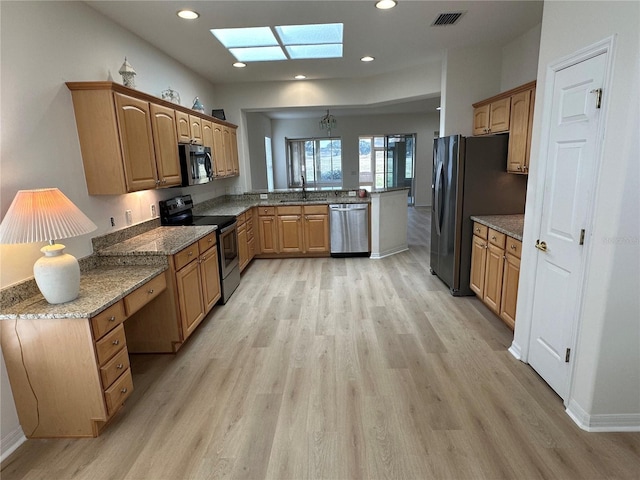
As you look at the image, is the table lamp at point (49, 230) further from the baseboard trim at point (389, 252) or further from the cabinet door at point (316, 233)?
the baseboard trim at point (389, 252)

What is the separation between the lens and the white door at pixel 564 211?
6.38 ft

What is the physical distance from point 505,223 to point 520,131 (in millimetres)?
851

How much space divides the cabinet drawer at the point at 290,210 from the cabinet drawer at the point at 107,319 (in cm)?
352

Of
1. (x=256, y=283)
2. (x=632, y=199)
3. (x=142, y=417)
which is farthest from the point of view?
(x=256, y=283)

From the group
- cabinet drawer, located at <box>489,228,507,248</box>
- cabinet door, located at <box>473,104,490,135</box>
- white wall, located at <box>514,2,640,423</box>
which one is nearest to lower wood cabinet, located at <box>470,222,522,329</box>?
cabinet drawer, located at <box>489,228,507,248</box>

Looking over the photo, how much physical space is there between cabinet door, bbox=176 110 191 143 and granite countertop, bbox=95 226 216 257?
926 millimetres

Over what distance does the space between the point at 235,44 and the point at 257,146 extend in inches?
186

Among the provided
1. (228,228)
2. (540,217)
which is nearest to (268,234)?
(228,228)

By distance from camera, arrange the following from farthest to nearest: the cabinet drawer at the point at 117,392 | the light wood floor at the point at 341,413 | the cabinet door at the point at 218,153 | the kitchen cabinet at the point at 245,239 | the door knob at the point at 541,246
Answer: the kitchen cabinet at the point at 245,239 → the cabinet door at the point at 218,153 → the door knob at the point at 541,246 → the cabinet drawer at the point at 117,392 → the light wood floor at the point at 341,413

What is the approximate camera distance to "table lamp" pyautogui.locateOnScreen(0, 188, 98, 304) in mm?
1832

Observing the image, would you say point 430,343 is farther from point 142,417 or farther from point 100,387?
point 100,387

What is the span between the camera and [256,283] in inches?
182

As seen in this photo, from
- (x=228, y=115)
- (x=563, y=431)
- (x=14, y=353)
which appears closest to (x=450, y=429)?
(x=563, y=431)

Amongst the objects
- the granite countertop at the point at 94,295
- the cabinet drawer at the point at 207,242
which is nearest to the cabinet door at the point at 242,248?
the cabinet drawer at the point at 207,242
